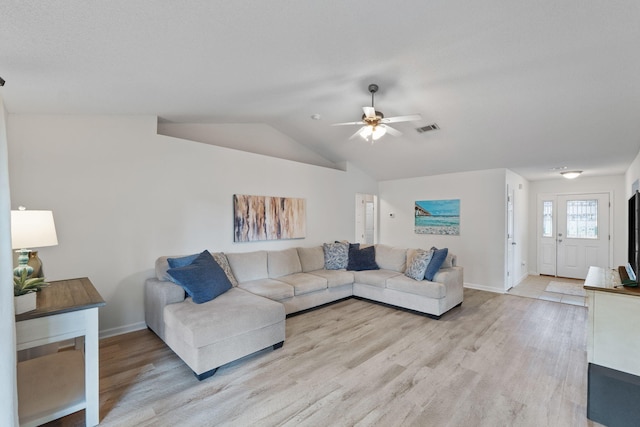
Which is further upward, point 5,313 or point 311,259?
point 5,313

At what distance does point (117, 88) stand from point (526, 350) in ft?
15.9

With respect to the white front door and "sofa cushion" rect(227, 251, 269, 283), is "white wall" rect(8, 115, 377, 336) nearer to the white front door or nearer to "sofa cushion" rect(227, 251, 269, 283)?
"sofa cushion" rect(227, 251, 269, 283)

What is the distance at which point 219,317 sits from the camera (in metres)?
2.54

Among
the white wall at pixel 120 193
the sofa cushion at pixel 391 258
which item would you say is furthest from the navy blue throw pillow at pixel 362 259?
the white wall at pixel 120 193

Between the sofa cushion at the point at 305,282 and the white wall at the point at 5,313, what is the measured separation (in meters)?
2.76

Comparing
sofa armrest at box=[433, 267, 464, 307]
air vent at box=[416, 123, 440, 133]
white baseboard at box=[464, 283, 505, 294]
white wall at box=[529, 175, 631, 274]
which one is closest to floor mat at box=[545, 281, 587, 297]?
white wall at box=[529, 175, 631, 274]

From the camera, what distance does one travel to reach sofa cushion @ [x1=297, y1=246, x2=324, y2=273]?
Result: 4.77 meters

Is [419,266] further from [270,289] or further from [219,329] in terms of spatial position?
[219,329]

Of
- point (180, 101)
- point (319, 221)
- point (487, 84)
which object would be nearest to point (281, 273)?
point (319, 221)

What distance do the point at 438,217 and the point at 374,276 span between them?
8.17ft

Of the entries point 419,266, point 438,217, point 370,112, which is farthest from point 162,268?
point 438,217

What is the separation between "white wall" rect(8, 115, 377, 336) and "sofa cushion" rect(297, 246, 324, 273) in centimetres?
96

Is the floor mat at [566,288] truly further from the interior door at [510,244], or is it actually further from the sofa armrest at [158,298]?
the sofa armrest at [158,298]

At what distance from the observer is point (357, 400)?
2143mm
